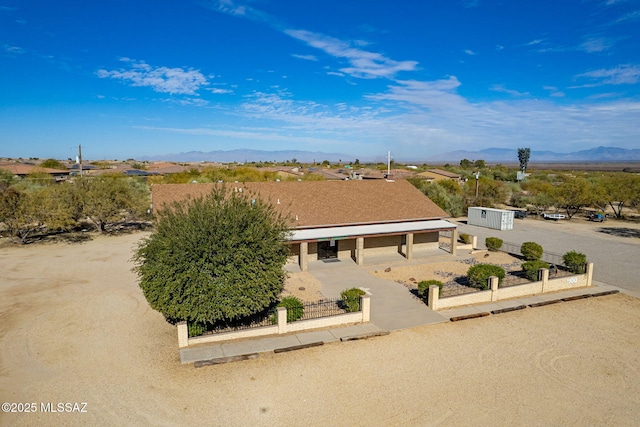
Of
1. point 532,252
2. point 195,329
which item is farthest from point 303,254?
point 532,252

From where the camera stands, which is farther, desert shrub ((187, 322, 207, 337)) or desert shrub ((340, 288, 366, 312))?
desert shrub ((340, 288, 366, 312))

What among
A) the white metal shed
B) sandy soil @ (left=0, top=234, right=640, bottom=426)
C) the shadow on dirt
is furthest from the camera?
the white metal shed

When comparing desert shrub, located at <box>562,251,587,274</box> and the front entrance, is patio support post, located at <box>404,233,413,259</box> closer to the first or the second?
the front entrance

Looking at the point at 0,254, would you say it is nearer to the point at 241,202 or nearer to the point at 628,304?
the point at 241,202

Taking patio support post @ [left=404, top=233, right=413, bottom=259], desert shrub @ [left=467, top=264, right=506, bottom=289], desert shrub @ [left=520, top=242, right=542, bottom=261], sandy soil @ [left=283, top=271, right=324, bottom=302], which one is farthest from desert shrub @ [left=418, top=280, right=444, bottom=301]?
desert shrub @ [left=520, top=242, right=542, bottom=261]

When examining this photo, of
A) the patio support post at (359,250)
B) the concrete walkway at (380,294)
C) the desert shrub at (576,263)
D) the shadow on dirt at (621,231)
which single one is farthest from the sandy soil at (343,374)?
the shadow on dirt at (621,231)

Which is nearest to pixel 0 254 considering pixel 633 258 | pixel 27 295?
pixel 27 295

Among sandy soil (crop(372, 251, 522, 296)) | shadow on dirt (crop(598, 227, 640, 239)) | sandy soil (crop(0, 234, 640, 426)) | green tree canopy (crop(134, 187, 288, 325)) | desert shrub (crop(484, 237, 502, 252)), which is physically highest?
green tree canopy (crop(134, 187, 288, 325))
